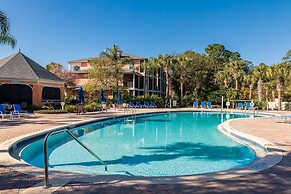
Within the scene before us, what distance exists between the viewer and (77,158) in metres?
7.79

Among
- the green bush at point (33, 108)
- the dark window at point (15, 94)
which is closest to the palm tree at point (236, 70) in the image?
the green bush at point (33, 108)

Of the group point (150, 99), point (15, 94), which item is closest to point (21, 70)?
point (15, 94)

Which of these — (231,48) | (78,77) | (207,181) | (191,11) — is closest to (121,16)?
(191,11)

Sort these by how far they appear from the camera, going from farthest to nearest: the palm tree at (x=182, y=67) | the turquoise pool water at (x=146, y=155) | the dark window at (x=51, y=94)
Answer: the palm tree at (x=182, y=67) < the dark window at (x=51, y=94) < the turquoise pool water at (x=146, y=155)

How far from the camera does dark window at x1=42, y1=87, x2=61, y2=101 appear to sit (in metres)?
24.5

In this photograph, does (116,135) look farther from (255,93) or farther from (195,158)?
(255,93)

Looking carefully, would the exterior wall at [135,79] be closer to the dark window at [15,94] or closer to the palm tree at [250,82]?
the dark window at [15,94]

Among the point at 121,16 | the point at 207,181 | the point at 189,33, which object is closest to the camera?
the point at 207,181

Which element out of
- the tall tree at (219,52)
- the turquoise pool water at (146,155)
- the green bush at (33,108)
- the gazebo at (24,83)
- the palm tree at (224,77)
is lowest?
the turquoise pool water at (146,155)

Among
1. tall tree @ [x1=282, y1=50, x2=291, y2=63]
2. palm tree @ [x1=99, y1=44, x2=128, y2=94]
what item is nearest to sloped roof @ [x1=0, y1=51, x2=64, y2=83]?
palm tree @ [x1=99, y1=44, x2=128, y2=94]

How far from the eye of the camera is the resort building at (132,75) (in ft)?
116

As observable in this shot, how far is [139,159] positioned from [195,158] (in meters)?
1.87

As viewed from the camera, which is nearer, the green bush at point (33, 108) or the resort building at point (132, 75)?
the green bush at point (33, 108)

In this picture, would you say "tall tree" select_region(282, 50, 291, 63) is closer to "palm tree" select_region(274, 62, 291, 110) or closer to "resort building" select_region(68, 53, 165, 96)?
"palm tree" select_region(274, 62, 291, 110)
